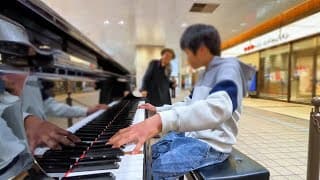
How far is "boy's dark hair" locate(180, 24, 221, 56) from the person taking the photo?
1.32 metres

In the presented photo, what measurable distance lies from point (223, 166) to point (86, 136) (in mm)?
669

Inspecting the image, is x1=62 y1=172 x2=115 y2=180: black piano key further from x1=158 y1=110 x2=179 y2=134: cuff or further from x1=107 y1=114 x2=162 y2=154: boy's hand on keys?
x1=158 y1=110 x2=179 y2=134: cuff

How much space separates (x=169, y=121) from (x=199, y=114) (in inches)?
5.4

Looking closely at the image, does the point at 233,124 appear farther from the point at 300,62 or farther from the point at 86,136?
the point at 300,62

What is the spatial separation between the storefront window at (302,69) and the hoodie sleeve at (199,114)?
9383 millimetres

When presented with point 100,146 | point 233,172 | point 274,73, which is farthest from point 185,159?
point 274,73

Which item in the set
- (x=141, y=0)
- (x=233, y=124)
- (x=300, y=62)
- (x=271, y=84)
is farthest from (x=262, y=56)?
(x=233, y=124)

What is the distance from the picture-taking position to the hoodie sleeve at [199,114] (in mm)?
1006

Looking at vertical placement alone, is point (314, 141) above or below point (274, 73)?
below

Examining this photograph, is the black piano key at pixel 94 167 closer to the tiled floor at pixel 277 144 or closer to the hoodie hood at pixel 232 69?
the hoodie hood at pixel 232 69

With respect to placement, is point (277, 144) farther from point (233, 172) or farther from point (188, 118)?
point (188, 118)

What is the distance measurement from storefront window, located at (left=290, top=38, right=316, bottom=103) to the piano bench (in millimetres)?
9081

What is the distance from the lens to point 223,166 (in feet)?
4.47

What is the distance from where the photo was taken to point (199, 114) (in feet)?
3.50
